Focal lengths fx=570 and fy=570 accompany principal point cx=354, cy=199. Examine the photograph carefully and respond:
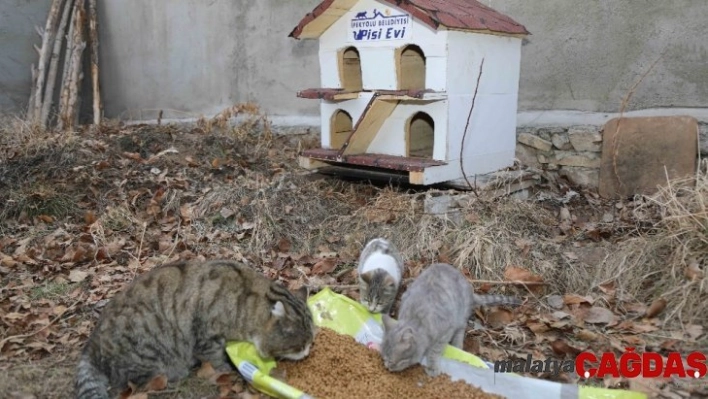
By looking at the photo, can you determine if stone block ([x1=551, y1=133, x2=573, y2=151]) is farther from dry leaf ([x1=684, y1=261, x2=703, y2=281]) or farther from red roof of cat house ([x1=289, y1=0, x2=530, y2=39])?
dry leaf ([x1=684, y1=261, x2=703, y2=281])

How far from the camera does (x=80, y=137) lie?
6.85 meters

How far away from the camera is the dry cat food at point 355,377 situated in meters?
Answer: 2.84

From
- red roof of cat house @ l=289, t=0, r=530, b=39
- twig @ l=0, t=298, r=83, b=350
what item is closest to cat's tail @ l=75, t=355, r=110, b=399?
twig @ l=0, t=298, r=83, b=350

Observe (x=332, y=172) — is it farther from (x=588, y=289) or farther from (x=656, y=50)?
(x=656, y=50)

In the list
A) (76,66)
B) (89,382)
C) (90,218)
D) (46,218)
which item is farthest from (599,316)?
(76,66)

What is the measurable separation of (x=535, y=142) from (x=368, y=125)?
1829mm

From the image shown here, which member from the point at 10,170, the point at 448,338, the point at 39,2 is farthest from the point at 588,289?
the point at 39,2

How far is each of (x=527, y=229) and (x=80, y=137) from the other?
5.34 metres

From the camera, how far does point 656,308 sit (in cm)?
330

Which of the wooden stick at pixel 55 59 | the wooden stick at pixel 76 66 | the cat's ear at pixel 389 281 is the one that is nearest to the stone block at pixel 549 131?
the cat's ear at pixel 389 281

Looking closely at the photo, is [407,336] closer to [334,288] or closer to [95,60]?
[334,288]

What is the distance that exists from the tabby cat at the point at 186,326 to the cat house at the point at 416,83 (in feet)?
5.99

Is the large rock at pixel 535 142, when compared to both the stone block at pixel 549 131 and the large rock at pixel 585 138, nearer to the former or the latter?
the stone block at pixel 549 131

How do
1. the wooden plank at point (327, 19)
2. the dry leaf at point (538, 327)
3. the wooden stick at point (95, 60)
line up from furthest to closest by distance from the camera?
1. the wooden stick at point (95, 60)
2. the wooden plank at point (327, 19)
3. the dry leaf at point (538, 327)
